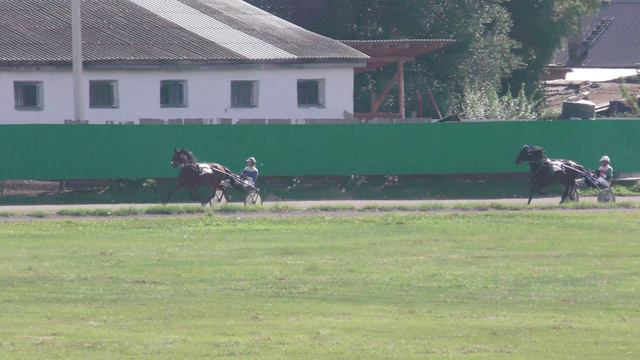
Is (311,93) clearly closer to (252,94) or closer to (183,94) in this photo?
(252,94)

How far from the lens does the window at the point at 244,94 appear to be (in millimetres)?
44500

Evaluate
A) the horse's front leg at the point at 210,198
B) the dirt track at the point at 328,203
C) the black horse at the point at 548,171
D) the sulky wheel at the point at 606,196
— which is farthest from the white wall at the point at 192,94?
the sulky wheel at the point at 606,196

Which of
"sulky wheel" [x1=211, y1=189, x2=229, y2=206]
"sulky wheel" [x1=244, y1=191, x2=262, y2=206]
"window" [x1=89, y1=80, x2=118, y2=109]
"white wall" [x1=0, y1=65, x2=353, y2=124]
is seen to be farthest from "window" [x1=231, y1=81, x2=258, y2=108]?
"sulky wheel" [x1=211, y1=189, x2=229, y2=206]

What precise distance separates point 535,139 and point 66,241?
1821 cm

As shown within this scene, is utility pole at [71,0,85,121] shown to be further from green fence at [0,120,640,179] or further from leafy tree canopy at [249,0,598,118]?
leafy tree canopy at [249,0,598,118]

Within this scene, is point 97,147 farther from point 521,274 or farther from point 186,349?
point 186,349

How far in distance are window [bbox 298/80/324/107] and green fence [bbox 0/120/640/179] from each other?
7.86m

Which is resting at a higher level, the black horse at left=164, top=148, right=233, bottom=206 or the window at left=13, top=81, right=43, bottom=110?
the window at left=13, top=81, right=43, bottom=110

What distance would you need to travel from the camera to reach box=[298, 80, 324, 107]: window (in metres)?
45.8

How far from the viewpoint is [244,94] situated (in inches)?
1764

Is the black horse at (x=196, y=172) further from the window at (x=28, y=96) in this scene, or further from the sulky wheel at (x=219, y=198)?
the window at (x=28, y=96)

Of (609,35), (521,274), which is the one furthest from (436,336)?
(609,35)

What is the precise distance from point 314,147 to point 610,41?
6885 centimetres

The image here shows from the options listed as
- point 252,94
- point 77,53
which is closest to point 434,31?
point 252,94
